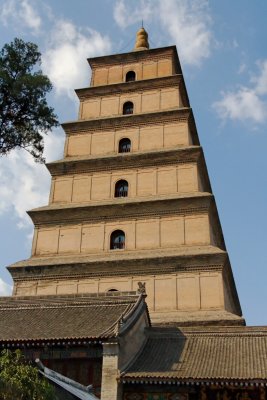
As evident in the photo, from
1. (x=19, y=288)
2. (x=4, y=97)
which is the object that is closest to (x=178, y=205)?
(x=19, y=288)

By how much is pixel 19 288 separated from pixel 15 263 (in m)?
1.26

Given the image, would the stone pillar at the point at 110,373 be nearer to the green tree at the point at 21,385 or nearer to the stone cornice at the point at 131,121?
the green tree at the point at 21,385

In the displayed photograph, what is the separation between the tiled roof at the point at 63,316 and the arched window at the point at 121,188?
6.58 m

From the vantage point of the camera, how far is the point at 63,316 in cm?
1878

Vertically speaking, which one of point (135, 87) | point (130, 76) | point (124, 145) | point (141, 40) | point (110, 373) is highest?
point (141, 40)

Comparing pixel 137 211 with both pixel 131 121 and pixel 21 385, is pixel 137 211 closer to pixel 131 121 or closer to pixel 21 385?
pixel 131 121

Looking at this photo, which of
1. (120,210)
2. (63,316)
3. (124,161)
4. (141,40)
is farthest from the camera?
(141,40)

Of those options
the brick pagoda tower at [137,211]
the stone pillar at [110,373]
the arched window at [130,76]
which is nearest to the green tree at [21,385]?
the stone pillar at [110,373]

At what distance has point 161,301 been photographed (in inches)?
832

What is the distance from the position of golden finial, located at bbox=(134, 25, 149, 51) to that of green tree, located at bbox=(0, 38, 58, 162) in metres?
17.6

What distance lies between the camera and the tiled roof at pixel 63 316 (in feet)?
54.3

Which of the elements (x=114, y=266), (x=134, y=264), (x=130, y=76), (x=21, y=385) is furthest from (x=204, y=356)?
(x=130, y=76)

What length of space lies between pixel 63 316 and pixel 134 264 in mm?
4433

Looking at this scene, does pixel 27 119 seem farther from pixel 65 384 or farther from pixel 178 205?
pixel 178 205
